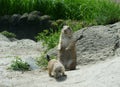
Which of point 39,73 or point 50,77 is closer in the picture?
point 50,77

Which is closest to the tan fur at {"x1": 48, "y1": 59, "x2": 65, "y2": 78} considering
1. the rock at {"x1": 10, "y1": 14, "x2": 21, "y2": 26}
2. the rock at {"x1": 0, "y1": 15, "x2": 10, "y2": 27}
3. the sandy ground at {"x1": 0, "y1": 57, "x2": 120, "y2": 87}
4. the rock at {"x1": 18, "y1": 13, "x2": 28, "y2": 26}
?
the sandy ground at {"x1": 0, "y1": 57, "x2": 120, "y2": 87}

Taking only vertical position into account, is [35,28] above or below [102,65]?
below

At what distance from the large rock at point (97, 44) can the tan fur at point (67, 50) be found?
58cm

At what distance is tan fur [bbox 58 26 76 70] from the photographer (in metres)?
10.5

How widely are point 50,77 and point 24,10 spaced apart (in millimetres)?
10349

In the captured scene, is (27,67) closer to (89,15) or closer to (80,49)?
(80,49)

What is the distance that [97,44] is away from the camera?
11.5m

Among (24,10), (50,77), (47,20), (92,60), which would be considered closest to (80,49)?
(92,60)

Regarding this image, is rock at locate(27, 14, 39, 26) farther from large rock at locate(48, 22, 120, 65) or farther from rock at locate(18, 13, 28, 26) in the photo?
large rock at locate(48, 22, 120, 65)

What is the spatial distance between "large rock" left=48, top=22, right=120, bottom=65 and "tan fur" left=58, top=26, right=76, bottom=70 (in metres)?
0.58

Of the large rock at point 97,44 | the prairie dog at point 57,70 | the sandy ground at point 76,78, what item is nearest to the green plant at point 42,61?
the large rock at point 97,44

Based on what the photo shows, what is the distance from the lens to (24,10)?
2005 cm

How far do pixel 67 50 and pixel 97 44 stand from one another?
4.12 ft

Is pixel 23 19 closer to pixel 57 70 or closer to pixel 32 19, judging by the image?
pixel 32 19
